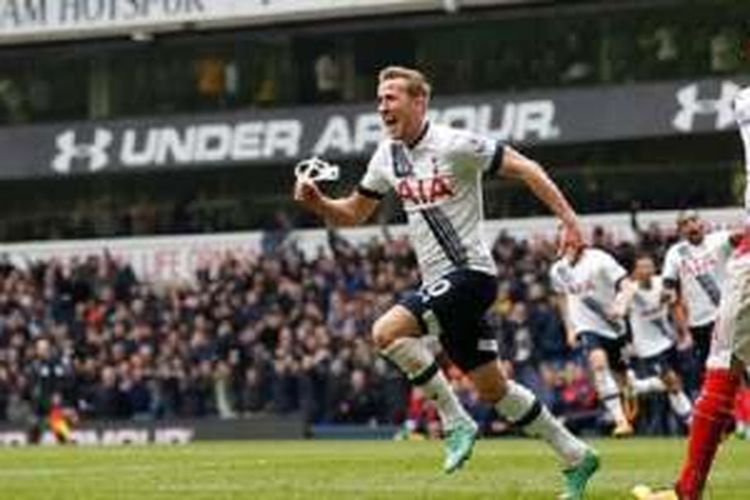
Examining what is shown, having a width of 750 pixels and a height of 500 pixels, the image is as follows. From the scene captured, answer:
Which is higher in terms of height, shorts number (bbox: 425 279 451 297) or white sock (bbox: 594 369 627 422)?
shorts number (bbox: 425 279 451 297)

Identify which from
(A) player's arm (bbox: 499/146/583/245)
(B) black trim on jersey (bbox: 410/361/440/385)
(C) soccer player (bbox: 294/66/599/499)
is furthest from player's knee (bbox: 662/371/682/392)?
(A) player's arm (bbox: 499/146/583/245)

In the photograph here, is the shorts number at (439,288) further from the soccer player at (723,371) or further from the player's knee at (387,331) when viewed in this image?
the soccer player at (723,371)

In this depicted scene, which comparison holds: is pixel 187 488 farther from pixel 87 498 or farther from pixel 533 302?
pixel 533 302

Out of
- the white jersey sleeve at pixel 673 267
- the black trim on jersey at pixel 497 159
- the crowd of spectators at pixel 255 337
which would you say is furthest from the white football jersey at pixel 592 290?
the black trim on jersey at pixel 497 159

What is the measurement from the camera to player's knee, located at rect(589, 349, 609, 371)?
2555cm

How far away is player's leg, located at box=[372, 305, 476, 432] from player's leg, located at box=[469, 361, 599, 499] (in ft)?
3.56

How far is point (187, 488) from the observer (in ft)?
49.2

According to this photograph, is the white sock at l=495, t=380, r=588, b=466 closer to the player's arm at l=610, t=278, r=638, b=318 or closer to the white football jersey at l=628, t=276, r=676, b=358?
the player's arm at l=610, t=278, r=638, b=318

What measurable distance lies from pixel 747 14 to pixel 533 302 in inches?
302

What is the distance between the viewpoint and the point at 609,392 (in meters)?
25.6

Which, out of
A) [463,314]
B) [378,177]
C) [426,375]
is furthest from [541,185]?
[426,375]

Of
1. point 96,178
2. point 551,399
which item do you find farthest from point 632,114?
point 96,178

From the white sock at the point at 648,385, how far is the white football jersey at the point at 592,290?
40.2 inches

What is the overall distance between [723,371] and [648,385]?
16.6 meters
